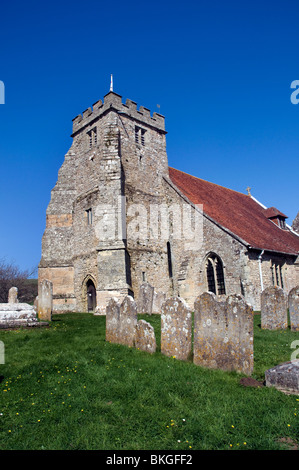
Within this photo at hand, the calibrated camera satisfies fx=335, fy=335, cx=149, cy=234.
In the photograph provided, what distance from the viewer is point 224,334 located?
607 centimetres

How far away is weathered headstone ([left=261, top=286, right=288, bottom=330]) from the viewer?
34.0ft

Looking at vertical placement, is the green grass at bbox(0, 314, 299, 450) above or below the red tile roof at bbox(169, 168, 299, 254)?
below

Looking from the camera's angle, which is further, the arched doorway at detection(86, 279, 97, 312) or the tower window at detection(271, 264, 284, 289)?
the arched doorway at detection(86, 279, 97, 312)

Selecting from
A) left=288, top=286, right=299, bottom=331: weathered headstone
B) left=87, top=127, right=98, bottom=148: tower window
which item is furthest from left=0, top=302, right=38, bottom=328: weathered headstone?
left=87, top=127, right=98, bottom=148: tower window

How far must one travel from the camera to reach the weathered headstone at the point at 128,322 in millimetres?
7680

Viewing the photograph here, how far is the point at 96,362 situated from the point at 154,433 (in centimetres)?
279

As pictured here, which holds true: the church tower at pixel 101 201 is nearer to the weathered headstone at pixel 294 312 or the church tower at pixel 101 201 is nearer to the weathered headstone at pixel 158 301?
the weathered headstone at pixel 158 301

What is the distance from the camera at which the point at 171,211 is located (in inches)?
762

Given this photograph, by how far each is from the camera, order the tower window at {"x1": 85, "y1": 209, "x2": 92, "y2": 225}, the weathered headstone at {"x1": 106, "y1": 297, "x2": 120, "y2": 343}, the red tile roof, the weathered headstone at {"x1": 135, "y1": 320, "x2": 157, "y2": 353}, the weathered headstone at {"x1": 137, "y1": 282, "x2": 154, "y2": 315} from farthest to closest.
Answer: the tower window at {"x1": 85, "y1": 209, "x2": 92, "y2": 225} < the red tile roof < the weathered headstone at {"x1": 137, "y1": 282, "x2": 154, "y2": 315} < the weathered headstone at {"x1": 106, "y1": 297, "x2": 120, "y2": 343} < the weathered headstone at {"x1": 135, "y1": 320, "x2": 157, "y2": 353}

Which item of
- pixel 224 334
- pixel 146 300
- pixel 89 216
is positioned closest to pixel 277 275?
pixel 146 300

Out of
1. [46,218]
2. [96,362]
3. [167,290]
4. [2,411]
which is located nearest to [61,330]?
[96,362]

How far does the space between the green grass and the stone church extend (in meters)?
9.29

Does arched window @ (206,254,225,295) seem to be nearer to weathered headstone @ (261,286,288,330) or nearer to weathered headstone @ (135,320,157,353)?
weathered headstone @ (261,286,288,330)
